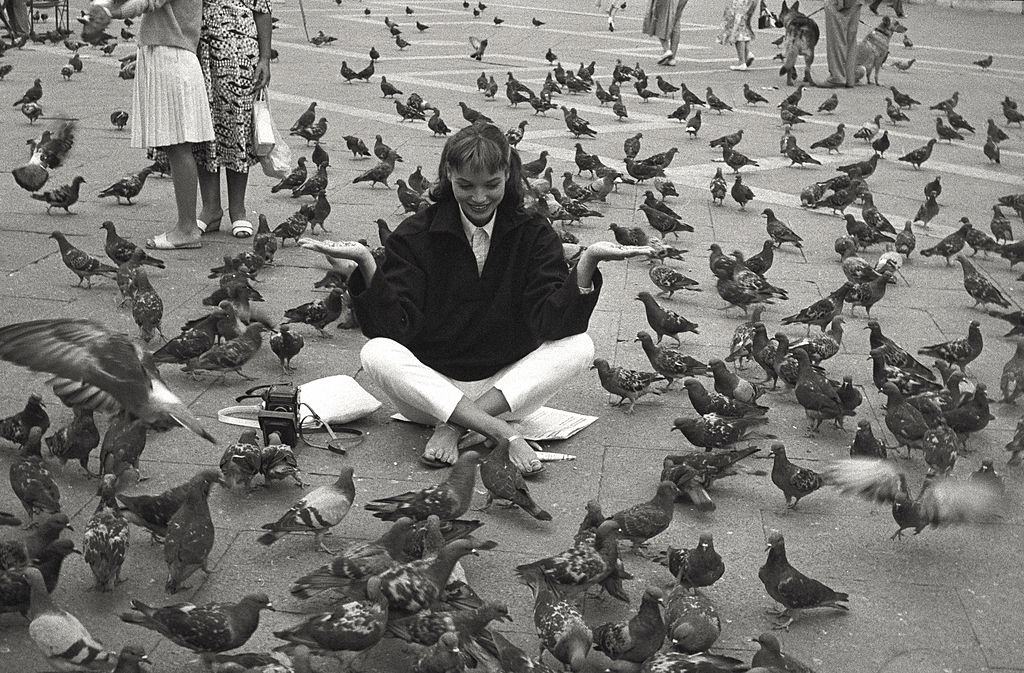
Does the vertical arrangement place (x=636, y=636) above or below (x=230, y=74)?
below

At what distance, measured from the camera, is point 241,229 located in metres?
8.99

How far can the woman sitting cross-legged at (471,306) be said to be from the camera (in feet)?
17.9

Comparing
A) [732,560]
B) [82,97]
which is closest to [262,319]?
[732,560]

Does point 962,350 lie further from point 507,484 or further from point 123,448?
point 123,448

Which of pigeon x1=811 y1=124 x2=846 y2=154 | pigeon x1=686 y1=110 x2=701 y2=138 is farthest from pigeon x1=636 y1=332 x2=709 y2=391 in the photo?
pigeon x1=686 y1=110 x2=701 y2=138

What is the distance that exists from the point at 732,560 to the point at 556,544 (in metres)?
0.72

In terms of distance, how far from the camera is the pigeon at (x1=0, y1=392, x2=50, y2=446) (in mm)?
5258

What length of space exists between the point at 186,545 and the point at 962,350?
4852 millimetres

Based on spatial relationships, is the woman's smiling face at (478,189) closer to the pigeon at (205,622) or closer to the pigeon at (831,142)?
the pigeon at (205,622)

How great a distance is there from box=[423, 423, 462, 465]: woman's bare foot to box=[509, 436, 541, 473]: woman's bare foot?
28 cm

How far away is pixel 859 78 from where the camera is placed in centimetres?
2061

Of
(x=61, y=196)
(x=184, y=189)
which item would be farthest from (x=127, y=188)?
(x=184, y=189)

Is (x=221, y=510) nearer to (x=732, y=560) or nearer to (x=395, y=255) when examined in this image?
(x=395, y=255)

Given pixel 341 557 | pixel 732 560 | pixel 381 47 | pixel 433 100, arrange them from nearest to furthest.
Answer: pixel 341 557 < pixel 732 560 < pixel 433 100 < pixel 381 47
